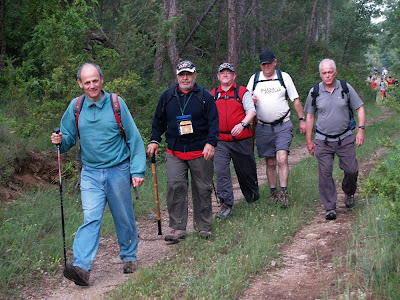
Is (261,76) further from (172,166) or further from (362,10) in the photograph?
(362,10)

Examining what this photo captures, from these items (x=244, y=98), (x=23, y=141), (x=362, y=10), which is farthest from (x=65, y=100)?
(x=362, y=10)

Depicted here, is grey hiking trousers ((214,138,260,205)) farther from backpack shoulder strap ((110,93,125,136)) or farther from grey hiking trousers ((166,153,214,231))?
backpack shoulder strap ((110,93,125,136))

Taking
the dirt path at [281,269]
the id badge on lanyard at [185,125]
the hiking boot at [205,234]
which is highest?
the id badge on lanyard at [185,125]

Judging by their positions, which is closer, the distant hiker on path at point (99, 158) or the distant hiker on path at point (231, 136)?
the distant hiker on path at point (99, 158)

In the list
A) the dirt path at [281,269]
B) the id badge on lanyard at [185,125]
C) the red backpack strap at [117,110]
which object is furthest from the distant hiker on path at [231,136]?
the red backpack strap at [117,110]

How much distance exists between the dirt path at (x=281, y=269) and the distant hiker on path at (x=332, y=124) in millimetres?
511

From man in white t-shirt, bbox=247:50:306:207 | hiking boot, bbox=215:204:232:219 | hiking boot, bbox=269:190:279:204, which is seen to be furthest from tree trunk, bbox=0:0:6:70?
hiking boot, bbox=269:190:279:204

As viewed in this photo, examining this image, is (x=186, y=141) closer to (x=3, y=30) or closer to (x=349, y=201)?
(x=349, y=201)

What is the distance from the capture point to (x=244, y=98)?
7.37 meters

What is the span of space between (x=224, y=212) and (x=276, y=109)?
1.76 m

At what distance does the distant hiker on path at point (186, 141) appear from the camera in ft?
20.8

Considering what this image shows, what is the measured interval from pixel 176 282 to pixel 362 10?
34592 mm

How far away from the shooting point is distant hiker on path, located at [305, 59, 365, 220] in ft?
23.1

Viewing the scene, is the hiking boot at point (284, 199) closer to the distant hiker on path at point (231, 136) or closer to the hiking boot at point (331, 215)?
the distant hiker on path at point (231, 136)
